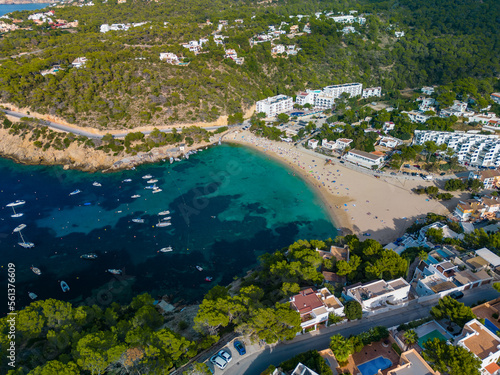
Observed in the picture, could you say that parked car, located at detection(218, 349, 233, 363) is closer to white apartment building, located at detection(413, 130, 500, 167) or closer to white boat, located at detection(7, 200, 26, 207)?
white boat, located at detection(7, 200, 26, 207)

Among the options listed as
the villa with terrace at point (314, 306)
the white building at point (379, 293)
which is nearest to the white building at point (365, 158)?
the white building at point (379, 293)

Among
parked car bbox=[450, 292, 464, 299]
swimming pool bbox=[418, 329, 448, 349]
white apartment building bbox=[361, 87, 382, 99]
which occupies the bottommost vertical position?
parked car bbox=[450, 292, 464, 299]

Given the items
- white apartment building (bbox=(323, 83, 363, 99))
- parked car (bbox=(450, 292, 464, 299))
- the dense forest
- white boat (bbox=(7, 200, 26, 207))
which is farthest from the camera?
white apartment building (bbox=(323, 83, 363, 99))

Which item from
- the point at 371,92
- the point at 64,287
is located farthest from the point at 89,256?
the point at 371,92

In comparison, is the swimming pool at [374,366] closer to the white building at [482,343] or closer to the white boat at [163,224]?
the white building at [482,343]

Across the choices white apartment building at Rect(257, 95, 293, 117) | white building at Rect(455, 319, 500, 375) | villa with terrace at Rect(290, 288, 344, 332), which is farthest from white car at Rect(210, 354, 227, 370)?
white apartment building at Rect(257, 95, 293, 117)

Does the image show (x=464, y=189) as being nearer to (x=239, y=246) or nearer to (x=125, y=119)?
(x=239, y=246)
